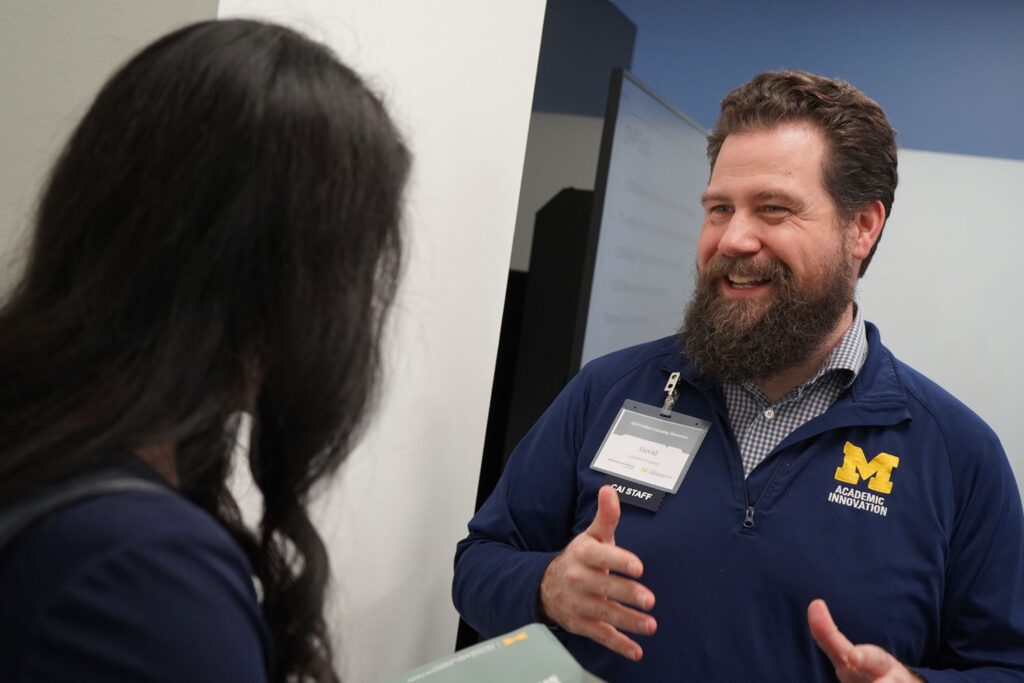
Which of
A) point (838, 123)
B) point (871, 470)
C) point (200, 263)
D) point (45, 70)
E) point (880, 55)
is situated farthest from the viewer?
point (880, 55)

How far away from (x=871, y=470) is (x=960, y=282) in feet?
7.67

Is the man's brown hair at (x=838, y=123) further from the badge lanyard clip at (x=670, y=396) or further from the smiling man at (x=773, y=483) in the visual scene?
the badge lanyard clip at (x=670, y=396)

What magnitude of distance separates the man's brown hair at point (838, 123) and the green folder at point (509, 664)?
1.18 metres

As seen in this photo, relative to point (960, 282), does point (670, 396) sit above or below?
below

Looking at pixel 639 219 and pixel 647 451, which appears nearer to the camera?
pixel 647 451

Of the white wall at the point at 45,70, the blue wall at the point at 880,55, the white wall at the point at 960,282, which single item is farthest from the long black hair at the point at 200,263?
the blue wall at the point at 880,55

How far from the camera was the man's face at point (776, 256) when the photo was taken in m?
1.77

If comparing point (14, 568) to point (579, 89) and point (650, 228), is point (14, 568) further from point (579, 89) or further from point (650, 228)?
point (579, 89)

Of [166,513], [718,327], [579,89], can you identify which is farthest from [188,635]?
[579,89]

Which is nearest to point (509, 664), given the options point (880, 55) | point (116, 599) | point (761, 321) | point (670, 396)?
point (116, 599)

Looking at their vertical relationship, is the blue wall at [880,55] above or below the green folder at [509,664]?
above

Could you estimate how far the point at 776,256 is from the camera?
71.6 inches

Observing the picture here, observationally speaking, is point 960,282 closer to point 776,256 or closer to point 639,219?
point 639,219

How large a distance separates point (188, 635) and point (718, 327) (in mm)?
1366
